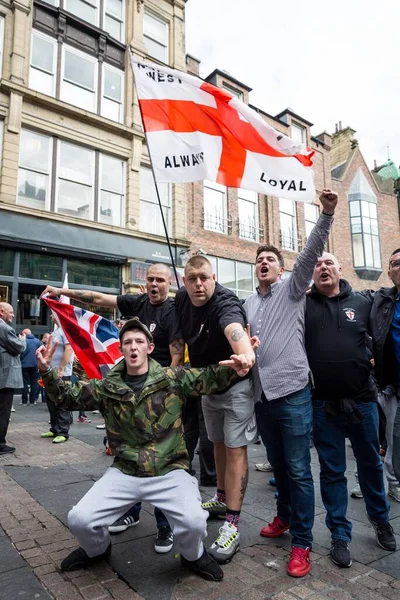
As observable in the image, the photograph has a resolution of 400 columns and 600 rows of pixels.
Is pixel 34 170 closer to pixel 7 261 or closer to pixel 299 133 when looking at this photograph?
pixel 7 261

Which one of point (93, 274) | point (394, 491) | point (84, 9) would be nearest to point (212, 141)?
point (394, 491)

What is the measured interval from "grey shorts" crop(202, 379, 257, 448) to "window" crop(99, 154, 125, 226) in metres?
12.0

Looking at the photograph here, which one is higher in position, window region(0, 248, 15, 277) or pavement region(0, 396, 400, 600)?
window region(0, 248, 15, 277)

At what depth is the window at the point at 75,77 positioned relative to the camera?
43.9 feet

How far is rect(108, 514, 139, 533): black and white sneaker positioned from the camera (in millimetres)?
3205

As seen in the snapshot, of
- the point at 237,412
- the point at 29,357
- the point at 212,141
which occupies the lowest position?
the point at 237,412

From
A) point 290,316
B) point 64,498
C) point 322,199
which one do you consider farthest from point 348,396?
point 64,498

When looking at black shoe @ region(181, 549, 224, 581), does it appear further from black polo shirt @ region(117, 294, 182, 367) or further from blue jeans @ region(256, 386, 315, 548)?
black polo shirt @ region(117, 294, 182, 367)

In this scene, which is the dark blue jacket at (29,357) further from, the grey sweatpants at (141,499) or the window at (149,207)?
the grey sweatpants at (141,499)

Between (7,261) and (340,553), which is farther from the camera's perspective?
(7,261)

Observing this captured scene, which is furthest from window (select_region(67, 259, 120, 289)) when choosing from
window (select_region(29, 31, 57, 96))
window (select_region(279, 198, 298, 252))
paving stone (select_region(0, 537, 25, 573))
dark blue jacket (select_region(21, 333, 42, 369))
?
paving stone (select_region(0, 537, 25, 573))

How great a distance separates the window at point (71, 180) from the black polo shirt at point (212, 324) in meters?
11.1

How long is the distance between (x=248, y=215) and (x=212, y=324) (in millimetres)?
16618

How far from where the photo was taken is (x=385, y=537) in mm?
2996
